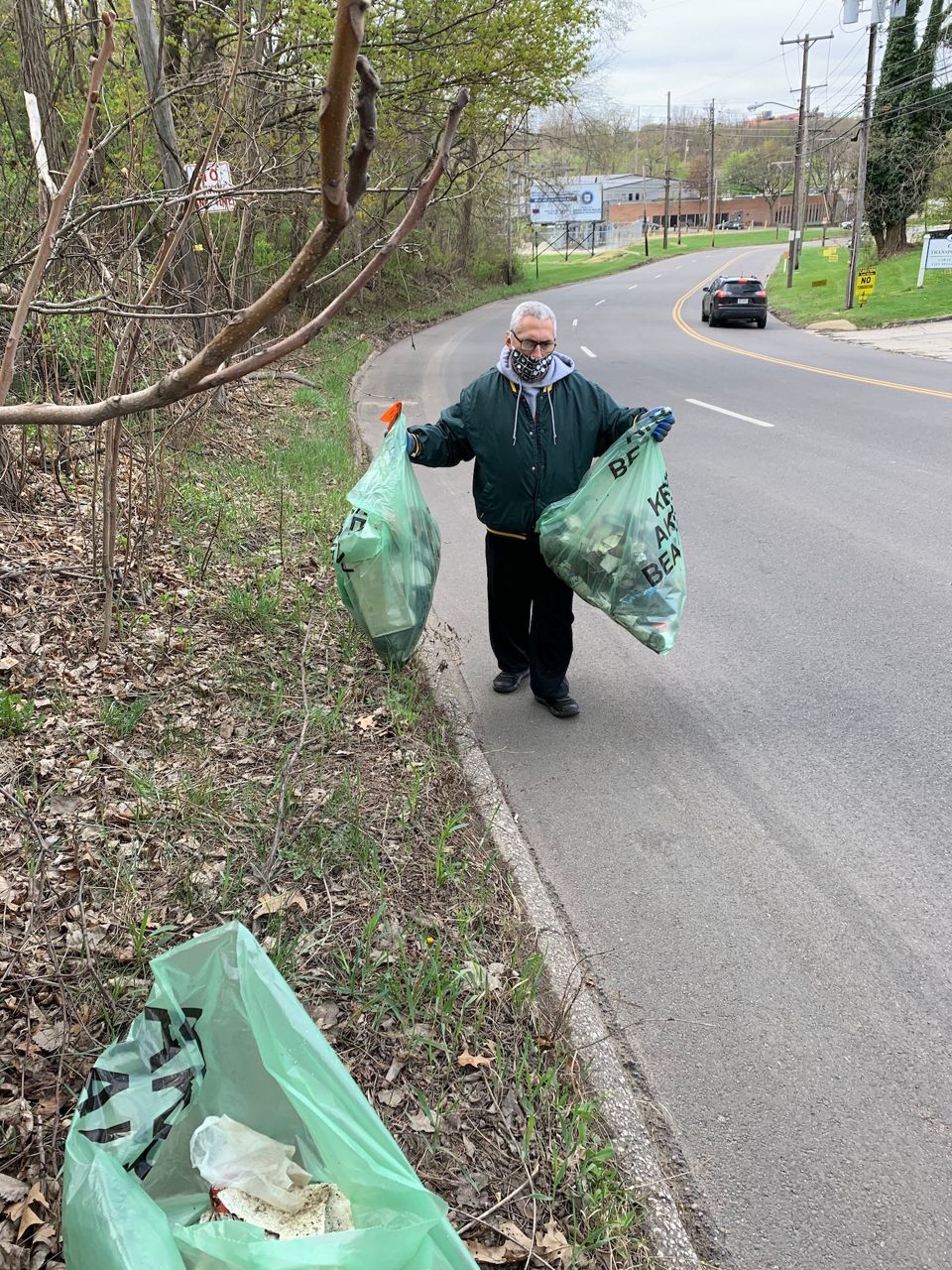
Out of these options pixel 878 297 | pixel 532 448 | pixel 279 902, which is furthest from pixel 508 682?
pixel 878 297

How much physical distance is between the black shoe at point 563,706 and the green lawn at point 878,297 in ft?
75.6

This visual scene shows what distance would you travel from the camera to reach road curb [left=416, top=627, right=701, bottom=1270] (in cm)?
200

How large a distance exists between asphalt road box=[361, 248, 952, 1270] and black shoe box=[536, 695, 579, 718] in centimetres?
6

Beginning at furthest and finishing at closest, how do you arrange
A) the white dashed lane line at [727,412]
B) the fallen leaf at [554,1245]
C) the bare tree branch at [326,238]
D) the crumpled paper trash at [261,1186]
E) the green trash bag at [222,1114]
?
1. the white dashed lane line at [727,412]
2. the fallen leaf at [554,1245]
3. the crumpled paper trash at [261,1186]
4. the green trash bag at [222,1114]
5. the bare tree branch at [326,238]

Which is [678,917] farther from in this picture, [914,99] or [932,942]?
[914,99]

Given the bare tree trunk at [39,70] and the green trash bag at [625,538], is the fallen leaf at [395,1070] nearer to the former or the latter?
the green trash bag at [625,538]

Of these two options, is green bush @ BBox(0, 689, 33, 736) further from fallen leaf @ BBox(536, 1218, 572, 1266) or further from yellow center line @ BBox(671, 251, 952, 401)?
yellow center line @ BBox(671, 251, 952, 401)

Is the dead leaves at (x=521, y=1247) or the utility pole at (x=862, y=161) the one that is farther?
the utility pole at (x=862, y=161)

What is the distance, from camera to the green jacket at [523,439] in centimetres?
398

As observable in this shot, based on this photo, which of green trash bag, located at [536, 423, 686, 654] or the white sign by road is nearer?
green trash bag, located at [536, 423, 686, 654]

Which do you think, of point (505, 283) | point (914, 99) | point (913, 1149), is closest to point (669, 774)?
point (913, 1149)

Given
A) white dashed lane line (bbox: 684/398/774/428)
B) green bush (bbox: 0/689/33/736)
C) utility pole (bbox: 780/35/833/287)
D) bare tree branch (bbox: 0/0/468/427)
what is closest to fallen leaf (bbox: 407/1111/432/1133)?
bare tree branch (bbox: 0/0/468/427)

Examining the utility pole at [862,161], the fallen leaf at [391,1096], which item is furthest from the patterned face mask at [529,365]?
the utility pole at [862,161]

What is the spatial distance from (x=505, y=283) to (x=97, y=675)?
42.7 metres
